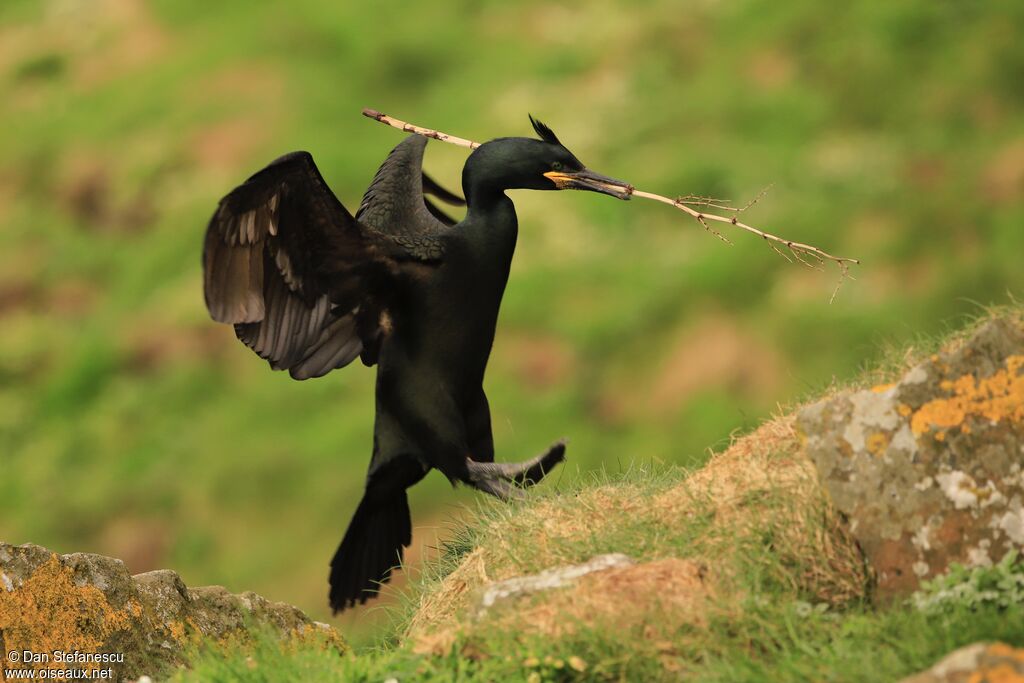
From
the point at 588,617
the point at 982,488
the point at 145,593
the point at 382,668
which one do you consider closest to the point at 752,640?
the point at 588,617

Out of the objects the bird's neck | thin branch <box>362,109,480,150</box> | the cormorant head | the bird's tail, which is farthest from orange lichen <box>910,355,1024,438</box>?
the bird's tail

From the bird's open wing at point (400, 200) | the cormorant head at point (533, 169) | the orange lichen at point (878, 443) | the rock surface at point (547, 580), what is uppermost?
the bird's open wing at point (400, 200)

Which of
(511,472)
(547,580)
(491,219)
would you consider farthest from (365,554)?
(547,580)

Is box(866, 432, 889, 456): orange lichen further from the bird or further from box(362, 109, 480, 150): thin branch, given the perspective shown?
box(362, 109, 480, 150): thin branch

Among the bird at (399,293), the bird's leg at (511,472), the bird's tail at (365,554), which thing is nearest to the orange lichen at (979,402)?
the bird's leg at (511,472)

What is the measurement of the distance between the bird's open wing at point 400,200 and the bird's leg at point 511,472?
1.21m

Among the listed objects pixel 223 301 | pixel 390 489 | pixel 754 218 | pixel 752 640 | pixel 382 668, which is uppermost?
pixel 754 218

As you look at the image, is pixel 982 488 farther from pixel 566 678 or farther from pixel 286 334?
pixel 286 334

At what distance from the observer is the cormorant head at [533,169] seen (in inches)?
270

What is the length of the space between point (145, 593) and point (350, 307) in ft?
5.34

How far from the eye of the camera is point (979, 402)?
4859 mm

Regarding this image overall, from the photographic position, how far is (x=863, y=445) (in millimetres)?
4945

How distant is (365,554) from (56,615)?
6.27 ft

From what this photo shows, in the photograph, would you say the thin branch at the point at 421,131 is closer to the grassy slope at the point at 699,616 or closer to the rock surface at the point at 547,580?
the grassy slope at the point at 699,616
